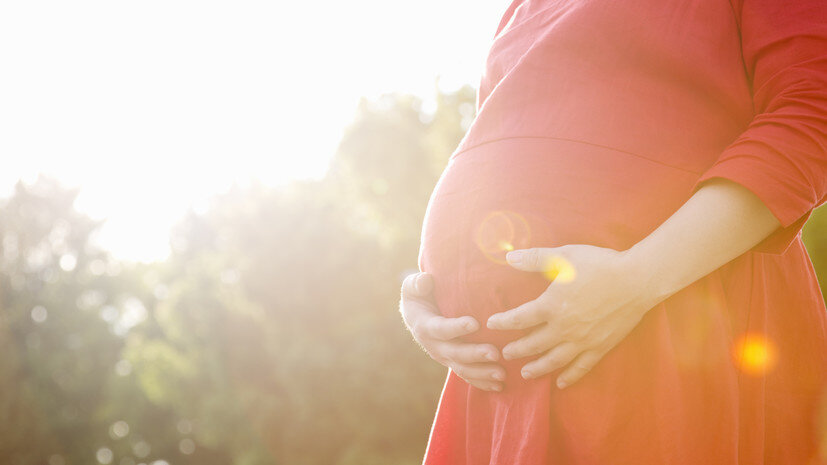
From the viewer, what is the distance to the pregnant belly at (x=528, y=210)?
37.1 inches

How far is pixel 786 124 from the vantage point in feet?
2.70

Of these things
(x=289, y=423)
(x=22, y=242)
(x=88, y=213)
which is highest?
(x=88, y=213)

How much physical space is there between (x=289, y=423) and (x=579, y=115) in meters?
13.1

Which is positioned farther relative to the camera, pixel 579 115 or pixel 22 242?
pixel 22 242

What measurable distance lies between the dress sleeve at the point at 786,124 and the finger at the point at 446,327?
396mm

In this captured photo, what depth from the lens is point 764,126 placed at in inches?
33.4

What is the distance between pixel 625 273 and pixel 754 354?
0.90 ft

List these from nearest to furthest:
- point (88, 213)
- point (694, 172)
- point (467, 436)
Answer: point (694, 172) → point (467, 436) → point (88, 213)

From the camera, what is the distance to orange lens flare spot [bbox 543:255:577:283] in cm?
86

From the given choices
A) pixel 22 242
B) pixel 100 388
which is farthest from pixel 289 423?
pixel 22 242

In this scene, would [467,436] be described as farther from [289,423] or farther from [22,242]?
[22,242]

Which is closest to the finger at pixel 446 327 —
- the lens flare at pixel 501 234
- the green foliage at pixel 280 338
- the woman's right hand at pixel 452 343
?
the woman's right hand at pixel 452 343

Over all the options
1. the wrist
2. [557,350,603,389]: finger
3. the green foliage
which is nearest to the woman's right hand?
Result: [557,350,603,389]: finger

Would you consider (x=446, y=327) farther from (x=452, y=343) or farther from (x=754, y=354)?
(x=754, y=354)
